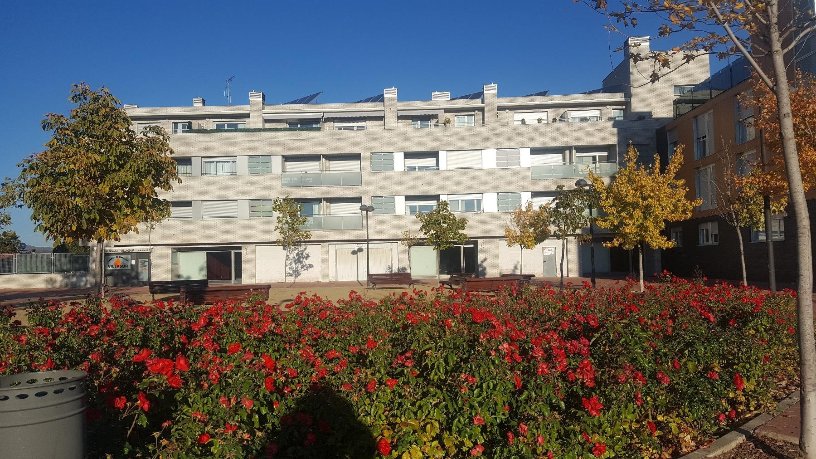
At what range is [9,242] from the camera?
52.9 meters

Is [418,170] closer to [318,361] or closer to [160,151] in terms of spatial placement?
[160,151]

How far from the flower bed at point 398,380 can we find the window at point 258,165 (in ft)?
98.4

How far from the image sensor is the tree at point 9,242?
5142 cm

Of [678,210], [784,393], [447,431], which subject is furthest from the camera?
[678,210]

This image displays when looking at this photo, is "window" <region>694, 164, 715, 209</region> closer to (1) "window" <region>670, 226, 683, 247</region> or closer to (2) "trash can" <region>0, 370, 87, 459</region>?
(1) "window" <region>670, 226, 683, 247</region>

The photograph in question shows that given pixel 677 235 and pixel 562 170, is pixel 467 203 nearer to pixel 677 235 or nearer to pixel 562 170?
pixel 562 170

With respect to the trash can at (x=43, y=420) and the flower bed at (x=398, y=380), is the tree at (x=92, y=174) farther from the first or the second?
the trash can at (x=43, y=420)

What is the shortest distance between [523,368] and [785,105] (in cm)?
288

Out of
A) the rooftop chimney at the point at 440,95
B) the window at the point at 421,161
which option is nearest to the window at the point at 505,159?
the window at the point at 421,161

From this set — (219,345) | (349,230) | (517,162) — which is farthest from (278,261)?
(219,345)

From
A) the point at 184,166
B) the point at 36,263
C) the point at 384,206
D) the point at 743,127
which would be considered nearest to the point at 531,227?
the point at 384,206

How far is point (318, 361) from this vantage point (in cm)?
384

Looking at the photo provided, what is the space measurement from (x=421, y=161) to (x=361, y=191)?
4.46 meters

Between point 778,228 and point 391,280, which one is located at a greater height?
point 778,228
